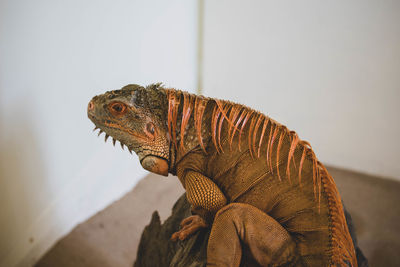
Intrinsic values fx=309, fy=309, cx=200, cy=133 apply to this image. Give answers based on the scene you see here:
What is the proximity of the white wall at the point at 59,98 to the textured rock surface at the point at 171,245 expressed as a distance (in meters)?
0.89

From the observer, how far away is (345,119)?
11.0 feet

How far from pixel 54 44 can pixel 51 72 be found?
19 centimetres

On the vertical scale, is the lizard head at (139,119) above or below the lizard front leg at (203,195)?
above

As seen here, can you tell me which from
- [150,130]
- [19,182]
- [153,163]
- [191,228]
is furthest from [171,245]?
[19,182]

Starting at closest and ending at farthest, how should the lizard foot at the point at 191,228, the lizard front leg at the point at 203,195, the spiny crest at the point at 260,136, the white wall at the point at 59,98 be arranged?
the spiny crest at the point at 260,136, the lizard front leg at the point at 203,195, the lizard foot at the point at 191,228, the white wall at the point at 59,98

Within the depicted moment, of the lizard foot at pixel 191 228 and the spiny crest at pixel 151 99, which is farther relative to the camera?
the lizard foot at pixel 191 228

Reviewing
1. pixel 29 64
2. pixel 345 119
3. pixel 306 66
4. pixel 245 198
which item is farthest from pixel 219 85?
pixel 245 198

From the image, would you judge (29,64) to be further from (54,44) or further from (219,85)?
(219,85)

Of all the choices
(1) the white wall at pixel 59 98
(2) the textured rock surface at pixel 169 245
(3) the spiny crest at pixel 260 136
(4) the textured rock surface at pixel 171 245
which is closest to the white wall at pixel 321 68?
(1) the white wall at pixel 59 98

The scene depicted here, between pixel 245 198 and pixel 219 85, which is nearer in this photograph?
pixel 245 198

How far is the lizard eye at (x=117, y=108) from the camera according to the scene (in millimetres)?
1387

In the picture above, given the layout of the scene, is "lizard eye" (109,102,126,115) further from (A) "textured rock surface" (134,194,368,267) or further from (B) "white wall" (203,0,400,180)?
(B) "white wall" (203,0,400,180)

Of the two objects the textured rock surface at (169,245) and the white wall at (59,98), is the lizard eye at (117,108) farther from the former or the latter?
the white wall at (59,98)

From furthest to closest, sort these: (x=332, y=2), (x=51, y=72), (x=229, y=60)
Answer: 1. (x=229, y=60)
2. (x=332, y=2)
3. (x=51, y=72)
